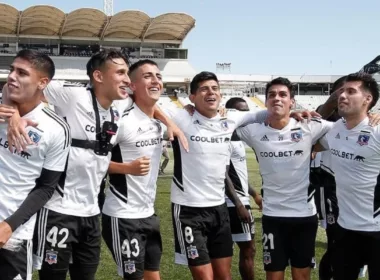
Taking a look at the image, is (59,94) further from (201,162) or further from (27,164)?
(201,162)

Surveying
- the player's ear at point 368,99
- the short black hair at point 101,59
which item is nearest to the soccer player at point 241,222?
the player's ear at point 368,99

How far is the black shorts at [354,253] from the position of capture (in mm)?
4270

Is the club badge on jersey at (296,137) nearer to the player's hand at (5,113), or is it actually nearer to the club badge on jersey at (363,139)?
the club badge on jersey at (363,139)

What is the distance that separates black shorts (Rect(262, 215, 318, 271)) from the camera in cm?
468

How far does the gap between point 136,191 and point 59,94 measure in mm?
1056

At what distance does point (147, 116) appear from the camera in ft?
14.9

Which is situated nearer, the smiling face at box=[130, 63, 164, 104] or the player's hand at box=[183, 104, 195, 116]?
the smiling face at box=[130, 63, 164, 104]

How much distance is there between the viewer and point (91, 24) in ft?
181

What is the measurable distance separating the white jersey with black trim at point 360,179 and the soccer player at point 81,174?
1865 mm

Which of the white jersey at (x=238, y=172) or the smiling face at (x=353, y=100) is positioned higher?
the smiling face at (x=353, y=100)

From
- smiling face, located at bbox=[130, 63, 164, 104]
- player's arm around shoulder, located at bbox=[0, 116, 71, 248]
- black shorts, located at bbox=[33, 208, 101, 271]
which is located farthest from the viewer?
smiling face, located at bbox=[130, 63, 164, 104]

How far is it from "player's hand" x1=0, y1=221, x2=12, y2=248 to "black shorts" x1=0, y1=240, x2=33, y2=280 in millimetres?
141

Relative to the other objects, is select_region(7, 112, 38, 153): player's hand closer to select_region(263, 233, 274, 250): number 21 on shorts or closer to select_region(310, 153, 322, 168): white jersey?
select_region(263, 233, 274, 250): number 21 on shorts

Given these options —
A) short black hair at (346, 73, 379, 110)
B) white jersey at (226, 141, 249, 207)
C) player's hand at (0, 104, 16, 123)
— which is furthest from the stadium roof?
player's hand at (0, 104, 16, 123)
